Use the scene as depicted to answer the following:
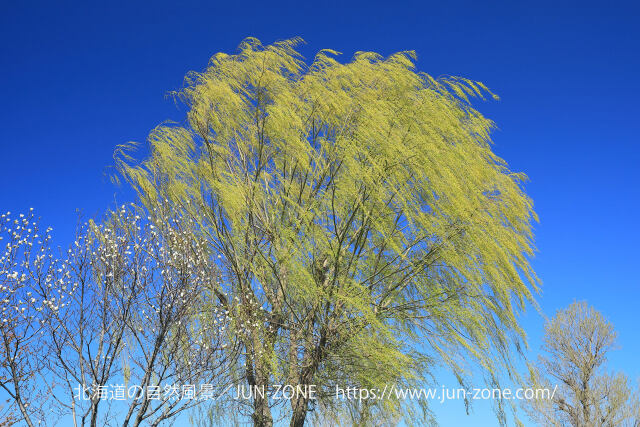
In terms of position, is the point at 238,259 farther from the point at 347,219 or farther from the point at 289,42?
the point at 289,42

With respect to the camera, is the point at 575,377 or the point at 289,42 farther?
the point at 575,377

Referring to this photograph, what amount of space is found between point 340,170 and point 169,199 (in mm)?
2411

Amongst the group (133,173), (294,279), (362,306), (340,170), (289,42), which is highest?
(289,42)

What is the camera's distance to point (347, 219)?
20.8 feet

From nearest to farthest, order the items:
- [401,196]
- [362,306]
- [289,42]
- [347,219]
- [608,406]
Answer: [362,306] → [401,196] → [347,219] → [289,42] → [608,406]

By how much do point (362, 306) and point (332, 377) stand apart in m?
1.22

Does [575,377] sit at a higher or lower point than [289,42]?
lower

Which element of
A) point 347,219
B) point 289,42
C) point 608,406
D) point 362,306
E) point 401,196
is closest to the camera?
point 362,306

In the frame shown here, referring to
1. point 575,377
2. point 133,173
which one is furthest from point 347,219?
point 575,377

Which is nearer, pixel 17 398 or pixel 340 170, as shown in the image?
pixel 17 398

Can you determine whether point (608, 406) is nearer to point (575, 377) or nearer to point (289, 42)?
point (575, 377)

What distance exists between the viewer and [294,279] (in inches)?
227

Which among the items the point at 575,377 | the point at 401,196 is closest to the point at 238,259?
the point at 401,196

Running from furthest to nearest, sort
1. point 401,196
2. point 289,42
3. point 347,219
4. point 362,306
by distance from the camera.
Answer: point 289,42, point 347,219, point 401,196, point 362,306
